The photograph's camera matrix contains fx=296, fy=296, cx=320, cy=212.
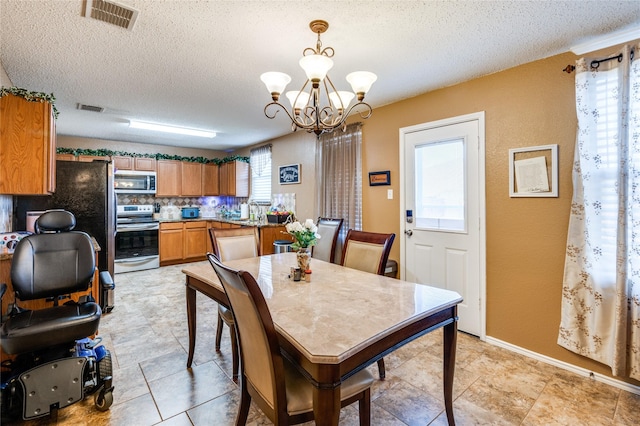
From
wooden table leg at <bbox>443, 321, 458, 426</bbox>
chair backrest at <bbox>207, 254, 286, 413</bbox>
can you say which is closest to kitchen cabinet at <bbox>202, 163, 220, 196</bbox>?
chair backrest at <bbox>207, 254, 286, 413</bbox>

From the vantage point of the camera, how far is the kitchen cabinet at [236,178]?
20.2ft

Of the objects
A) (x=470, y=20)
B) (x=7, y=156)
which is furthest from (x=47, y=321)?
(x=470, y=20)

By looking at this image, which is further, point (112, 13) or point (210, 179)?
point (210, 179)

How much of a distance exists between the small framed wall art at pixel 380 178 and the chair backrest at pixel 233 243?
1.63 m

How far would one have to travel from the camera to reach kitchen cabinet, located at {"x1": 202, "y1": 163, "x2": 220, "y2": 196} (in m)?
6.40

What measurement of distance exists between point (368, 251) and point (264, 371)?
1328mm

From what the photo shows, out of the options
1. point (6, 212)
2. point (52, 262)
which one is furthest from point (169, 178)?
point (52, 262)

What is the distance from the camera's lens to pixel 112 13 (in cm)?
183

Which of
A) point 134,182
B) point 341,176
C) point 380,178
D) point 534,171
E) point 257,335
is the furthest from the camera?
point 134,182

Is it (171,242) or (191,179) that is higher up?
(191,179)

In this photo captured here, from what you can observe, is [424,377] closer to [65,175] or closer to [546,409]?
[546,409]

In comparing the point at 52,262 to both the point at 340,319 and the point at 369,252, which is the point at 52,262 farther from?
the point at 369,252

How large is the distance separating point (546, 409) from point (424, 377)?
0.72 m

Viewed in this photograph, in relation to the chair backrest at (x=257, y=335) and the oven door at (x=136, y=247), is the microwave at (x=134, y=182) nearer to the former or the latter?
the oven door at (x=136, y=247)
